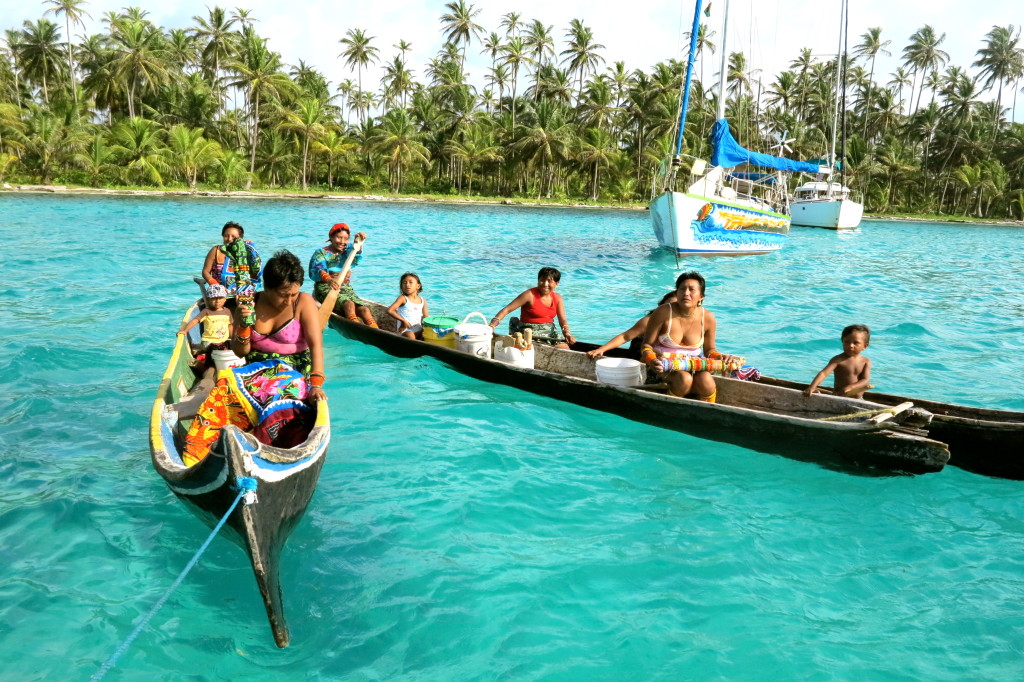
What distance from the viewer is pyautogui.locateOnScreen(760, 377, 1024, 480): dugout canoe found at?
19.4 ft

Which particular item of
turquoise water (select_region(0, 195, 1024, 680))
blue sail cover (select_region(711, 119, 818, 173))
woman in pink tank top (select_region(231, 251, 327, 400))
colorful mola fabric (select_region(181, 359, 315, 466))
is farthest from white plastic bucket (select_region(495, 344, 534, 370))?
blue sail cover (select_region(711, 119, 818, 173))

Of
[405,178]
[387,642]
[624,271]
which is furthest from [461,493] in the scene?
[405,178]

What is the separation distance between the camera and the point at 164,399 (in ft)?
17.7

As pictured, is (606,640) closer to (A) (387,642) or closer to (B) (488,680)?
(B) (488,680)

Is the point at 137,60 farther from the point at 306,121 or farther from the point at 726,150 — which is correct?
the point at 726,150

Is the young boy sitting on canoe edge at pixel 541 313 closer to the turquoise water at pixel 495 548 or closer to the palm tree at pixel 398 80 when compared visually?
the turquoise water at pixel 495 548

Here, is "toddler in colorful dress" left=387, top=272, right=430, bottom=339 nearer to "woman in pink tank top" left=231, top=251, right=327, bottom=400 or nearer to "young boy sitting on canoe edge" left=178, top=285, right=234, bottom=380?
"young boy sitting on canoe edge" left=178, top=285, right=234, bottom=380

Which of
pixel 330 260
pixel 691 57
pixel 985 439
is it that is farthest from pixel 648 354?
pixel 691 57

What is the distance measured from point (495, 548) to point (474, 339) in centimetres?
364

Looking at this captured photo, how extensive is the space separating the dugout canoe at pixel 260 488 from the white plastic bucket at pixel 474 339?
3.90 meters

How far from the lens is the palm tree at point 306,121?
4500 cm

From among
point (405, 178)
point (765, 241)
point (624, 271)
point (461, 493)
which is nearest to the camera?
point (461, 493)

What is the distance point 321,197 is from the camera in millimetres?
45312

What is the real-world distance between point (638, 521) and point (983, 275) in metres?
22.5
